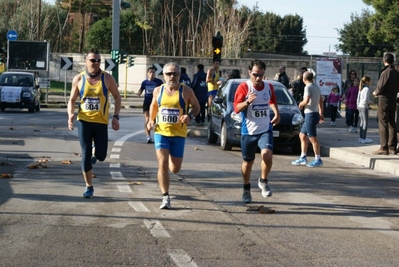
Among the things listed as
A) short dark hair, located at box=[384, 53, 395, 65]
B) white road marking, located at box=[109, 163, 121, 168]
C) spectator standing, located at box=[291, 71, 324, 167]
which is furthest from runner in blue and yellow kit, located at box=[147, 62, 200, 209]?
short dark hair, located at box=[384, 53, 395, 65]

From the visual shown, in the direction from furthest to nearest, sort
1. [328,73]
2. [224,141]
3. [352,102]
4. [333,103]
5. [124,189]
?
1. [328,73]
2. [333,103]
3. [352,102]
4. [224,141]
5. [124,189]

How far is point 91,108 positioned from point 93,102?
3.5 inches

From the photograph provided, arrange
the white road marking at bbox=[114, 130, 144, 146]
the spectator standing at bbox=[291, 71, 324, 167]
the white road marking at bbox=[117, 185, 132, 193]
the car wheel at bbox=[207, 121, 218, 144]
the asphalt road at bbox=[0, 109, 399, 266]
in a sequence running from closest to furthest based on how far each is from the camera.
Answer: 1. the asphalt road at bbox=[0, 109, 399, 266]
2. the white road marking at bbox=[117, 185, 132, 193]
3. the spectator standing at bbox=[291, 71, 324, 167]
4. the white road marking at bbox=[114, 130, 144, 146]
5. the car wheel at bbox=[207, 121, 218, 144]

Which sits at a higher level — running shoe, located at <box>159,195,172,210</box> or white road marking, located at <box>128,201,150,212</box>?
running shoe, located at <box>159,195,172,210</box>

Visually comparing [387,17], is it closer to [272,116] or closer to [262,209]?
[272,116]

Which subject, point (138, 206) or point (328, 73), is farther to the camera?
point (328, 73)

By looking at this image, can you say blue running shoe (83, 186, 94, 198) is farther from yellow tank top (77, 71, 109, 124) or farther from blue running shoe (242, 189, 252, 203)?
blue running shoe (242, 189, 252, 203)

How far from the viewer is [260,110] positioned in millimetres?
10961

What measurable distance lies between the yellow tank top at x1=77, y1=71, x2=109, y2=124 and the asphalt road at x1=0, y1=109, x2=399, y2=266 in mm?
1047

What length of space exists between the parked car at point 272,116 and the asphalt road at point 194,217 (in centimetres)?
226

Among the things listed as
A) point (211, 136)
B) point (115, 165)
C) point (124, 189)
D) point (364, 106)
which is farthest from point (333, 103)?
point (124, 189)

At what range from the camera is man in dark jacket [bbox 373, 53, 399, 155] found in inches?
658

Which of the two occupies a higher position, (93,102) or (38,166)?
(93,102)

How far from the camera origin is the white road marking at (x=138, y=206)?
9.90m
